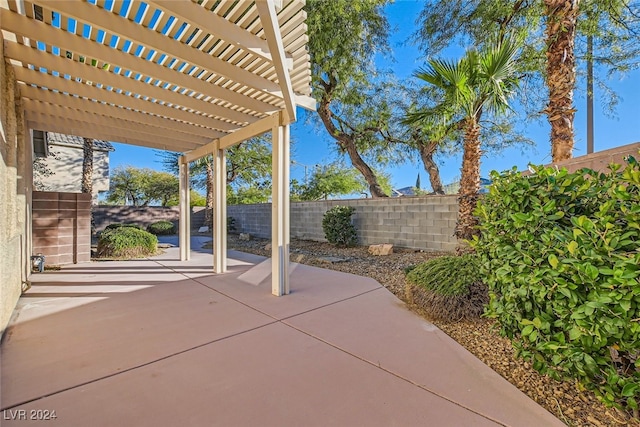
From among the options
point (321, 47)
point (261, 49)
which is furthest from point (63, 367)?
point (321, 47)

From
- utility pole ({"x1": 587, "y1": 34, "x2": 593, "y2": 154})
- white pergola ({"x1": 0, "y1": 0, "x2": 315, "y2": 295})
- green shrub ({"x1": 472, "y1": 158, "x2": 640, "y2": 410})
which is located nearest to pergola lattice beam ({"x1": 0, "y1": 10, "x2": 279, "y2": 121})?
white pergola ({"x1": 0, "y1": 0, "x2": 315, "y2": 295})

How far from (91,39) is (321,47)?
20.9ft

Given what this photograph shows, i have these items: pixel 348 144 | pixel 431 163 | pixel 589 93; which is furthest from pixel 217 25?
pixel 431 163

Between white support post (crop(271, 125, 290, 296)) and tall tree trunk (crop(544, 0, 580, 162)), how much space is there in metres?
4.11

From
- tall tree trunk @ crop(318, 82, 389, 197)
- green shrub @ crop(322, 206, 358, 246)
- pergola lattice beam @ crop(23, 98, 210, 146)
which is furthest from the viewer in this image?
tall tree trunk @ crop(318, 82, 389, 197)

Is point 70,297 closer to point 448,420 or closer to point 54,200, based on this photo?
point 54,200

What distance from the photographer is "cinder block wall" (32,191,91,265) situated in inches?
220

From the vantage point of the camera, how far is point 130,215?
1326 cm

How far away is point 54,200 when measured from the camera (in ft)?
19.0

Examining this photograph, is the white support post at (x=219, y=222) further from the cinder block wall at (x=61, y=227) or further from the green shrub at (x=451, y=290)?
the green shrub at (x=451, y=290)

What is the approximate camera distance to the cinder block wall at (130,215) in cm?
1245

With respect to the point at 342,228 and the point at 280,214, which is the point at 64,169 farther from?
the point at 280,214

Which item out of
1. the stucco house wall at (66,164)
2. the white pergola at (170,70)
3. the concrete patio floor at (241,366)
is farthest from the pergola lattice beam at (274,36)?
the stucco house wall at (66,164)

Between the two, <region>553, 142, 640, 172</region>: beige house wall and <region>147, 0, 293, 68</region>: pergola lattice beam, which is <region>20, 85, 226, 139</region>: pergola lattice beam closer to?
<region>147, 0, 293, 68</region>: pergola lattice beam
